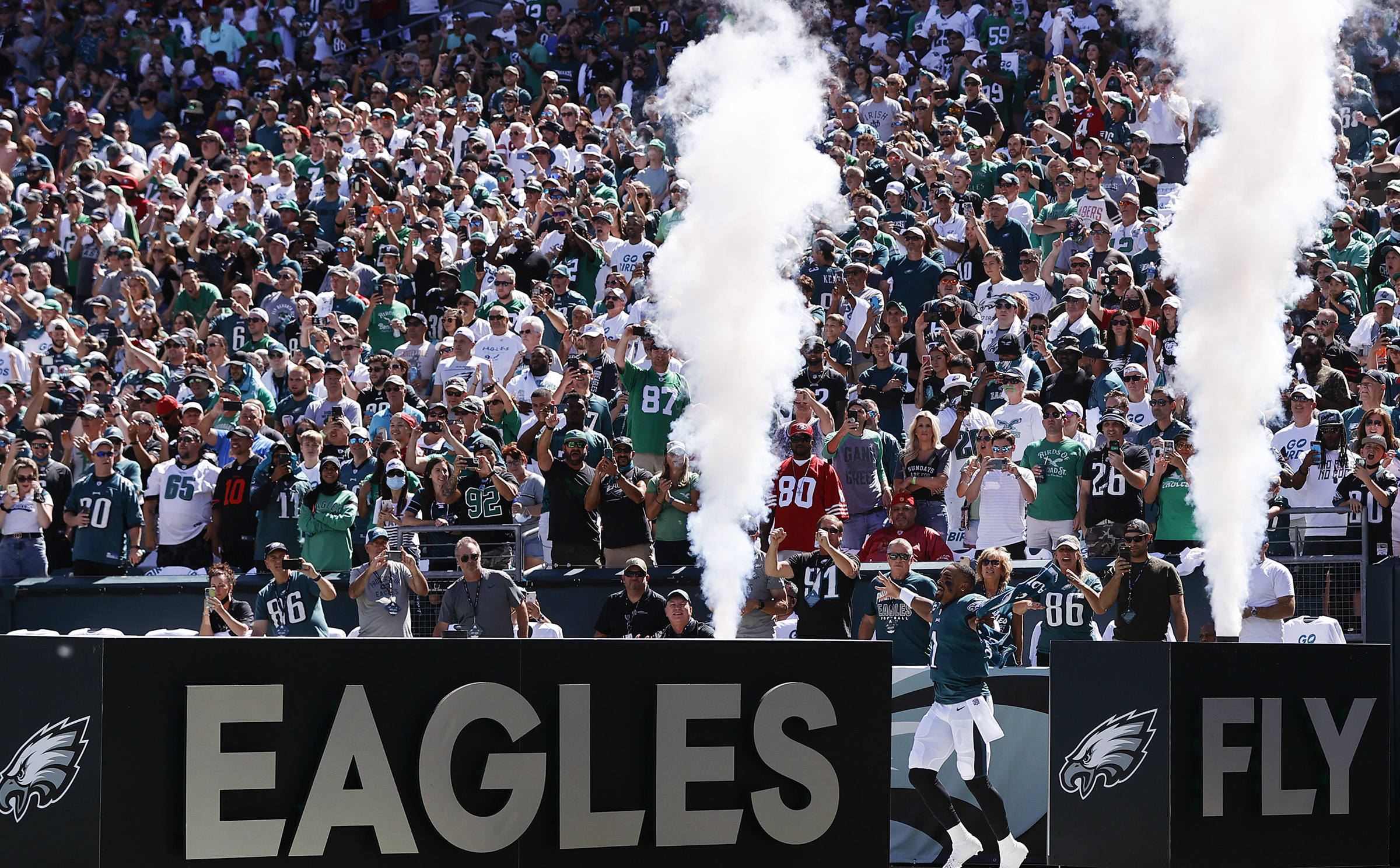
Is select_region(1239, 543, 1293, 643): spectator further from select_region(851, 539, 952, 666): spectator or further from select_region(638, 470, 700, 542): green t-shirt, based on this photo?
select_region(638, 470, 700, 542): green t-shirt

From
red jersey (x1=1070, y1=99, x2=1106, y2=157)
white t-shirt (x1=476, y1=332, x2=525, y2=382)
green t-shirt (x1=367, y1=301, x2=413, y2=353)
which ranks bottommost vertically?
white t-shirt (x1=476, y1=332, x2=525, y2=382)

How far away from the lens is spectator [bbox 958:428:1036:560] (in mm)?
11844

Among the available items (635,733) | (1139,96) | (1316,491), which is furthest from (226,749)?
(1139,96)

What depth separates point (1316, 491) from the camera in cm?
1122

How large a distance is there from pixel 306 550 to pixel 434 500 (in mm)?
1005

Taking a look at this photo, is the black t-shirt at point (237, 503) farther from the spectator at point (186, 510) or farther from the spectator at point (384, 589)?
the spectator at point (384, 589)

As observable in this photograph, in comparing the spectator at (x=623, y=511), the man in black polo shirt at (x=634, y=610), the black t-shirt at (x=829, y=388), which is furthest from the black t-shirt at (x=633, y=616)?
the black t-shirt at (x=829, y=388)

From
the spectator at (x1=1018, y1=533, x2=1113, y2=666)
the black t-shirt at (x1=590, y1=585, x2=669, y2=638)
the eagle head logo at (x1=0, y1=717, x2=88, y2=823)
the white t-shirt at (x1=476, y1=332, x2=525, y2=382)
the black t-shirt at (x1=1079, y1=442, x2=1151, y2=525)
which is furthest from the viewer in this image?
the white t-shirt at (x1=476, y1=332, x2=525, y2=382)

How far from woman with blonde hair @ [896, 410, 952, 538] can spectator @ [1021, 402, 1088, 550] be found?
595 millimetres

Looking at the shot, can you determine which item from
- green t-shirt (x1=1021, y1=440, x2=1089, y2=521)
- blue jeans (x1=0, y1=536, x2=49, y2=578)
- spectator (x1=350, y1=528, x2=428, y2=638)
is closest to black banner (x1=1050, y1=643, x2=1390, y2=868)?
green t-shirt (x1=1021, y1=440, x2=1089, y2=521)

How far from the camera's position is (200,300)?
1711cm

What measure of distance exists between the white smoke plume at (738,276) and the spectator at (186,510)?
132 inches

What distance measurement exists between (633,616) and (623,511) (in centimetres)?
164

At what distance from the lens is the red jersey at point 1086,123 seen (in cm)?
1711
